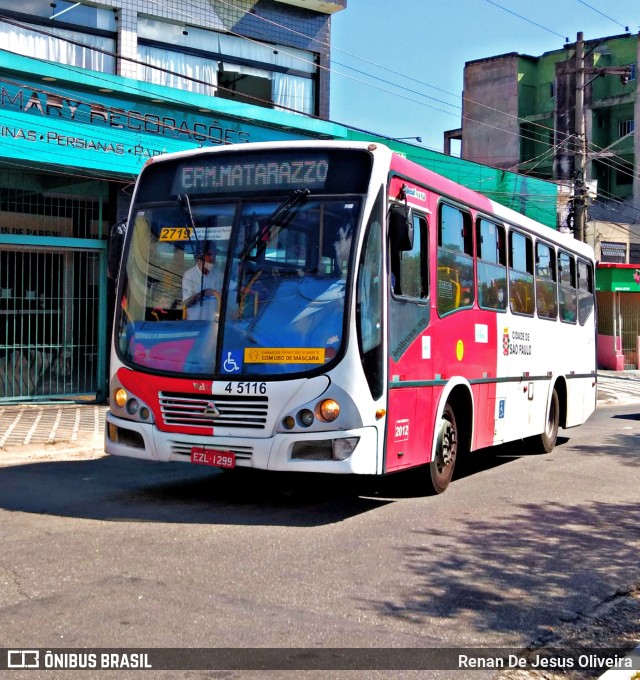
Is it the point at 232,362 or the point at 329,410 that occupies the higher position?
the point at 232,362

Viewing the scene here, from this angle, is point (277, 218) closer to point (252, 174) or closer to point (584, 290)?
point (252, 174)

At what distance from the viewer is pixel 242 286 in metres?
8.41

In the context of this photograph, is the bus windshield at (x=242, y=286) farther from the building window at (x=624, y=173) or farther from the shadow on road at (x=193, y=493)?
the building window at (x=624, y=173)

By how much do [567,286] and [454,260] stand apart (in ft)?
17.1

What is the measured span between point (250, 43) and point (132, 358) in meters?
13.1

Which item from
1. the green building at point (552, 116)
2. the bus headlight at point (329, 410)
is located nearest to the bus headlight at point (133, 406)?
the bus headlight at point (329, 410)

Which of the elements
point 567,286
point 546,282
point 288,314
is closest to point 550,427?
point 546,282

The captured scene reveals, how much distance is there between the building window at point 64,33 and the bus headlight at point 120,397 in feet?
31.4

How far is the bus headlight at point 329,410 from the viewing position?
26.2 ft

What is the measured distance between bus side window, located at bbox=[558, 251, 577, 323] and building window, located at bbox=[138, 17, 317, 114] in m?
5.96

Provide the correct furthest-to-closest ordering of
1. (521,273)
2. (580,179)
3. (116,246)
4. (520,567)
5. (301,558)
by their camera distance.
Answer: (580,179) < (521,273) < (116,246) < (520,567) < (301,558)

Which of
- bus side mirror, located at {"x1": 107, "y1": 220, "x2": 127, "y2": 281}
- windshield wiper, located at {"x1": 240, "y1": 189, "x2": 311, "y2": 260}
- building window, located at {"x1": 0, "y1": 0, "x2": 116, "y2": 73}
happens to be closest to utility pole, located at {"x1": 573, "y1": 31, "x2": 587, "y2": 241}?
building window, located at {"x1": 0, "y1": 0, "x2": 116, "y2": 73}

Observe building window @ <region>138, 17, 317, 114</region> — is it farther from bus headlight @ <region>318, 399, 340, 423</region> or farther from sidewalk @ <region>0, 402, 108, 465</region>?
bus headlight @ <region>318, 399, 340, 423</region>

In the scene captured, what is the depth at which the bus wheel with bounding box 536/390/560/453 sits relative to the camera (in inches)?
541
